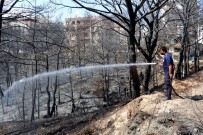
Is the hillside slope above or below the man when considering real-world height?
below

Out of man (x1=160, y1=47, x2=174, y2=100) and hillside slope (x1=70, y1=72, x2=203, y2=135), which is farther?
man (x1=160, y1=47, x2=174, y2=100)

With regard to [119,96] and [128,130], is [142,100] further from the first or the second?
[119,96]

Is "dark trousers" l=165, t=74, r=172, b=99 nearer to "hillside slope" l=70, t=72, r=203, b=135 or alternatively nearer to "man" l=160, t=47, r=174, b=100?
"man" l=160, t=47, r=174, b=100

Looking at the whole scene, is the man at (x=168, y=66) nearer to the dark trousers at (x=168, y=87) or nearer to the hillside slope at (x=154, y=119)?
the dark trousers at (x=168, y=87)

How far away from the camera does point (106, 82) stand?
149 feet

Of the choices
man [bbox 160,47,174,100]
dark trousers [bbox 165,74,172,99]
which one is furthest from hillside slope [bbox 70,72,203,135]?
man [bbox 160,47,174,100]

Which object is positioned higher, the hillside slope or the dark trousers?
the dark trousers

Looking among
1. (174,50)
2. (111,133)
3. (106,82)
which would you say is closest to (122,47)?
(106,82)

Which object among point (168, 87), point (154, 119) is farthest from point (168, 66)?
point (154, 119)

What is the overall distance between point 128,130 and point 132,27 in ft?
19.4

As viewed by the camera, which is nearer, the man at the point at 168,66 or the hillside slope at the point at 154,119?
the hillside slope at the point at 154,119

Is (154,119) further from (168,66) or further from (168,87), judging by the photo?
(168,66)

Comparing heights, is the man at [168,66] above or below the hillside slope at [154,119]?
above

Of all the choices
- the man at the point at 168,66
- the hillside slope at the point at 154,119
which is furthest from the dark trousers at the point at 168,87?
the hillside slope at the point at 154,119
